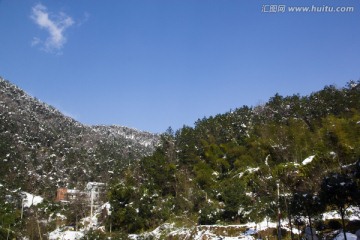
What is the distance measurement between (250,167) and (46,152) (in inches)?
2240

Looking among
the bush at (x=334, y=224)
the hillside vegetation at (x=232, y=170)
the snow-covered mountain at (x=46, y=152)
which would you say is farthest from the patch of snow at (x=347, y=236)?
the snow-covered mountain at (x=46, y=152)

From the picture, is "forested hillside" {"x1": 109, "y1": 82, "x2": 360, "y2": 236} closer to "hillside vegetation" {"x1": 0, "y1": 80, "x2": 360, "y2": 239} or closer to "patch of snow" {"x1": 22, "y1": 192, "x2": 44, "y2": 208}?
"hillside vegetation" {"x1": 0, "y1": 80, "x2": 360, "y2": 239}

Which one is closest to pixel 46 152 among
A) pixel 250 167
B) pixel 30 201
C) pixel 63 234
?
pixel 30 201

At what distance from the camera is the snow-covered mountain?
5878 cm

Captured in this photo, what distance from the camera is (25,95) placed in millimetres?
118000

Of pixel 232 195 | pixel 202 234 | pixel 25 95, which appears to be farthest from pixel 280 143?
pixel 25 95

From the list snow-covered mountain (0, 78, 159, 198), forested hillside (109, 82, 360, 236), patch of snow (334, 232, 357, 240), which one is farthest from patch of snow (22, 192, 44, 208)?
patch of snow (334, 232, 357, 240)

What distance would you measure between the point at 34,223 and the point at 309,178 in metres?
23.1

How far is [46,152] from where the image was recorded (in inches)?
3076

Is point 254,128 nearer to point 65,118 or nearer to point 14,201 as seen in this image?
point 14,201

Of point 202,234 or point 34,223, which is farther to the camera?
point 34,223

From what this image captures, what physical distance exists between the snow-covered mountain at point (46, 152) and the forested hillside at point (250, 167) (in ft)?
52.4

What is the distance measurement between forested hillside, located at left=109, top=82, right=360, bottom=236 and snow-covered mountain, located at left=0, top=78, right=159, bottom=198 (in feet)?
52.4

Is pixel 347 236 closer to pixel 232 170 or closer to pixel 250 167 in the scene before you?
pixel 250 167
